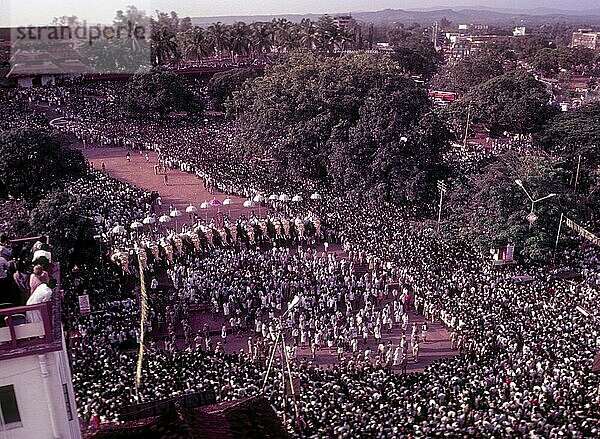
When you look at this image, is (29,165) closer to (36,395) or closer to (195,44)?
(36,395)

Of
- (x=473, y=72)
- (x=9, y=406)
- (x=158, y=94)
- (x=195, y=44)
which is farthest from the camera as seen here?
(x=195, y=44)

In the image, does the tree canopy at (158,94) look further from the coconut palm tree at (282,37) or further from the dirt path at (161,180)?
the coconut palm tree at (282,37)

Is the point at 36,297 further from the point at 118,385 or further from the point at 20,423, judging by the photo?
the point at 118,385

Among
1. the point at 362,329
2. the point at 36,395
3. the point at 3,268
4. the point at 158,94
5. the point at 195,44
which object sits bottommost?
the point at 362,329

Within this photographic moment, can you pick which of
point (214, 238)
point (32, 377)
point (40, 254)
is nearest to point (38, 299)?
point (32, 377)

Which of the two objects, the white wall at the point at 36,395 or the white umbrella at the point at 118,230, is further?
the white umbrella at the point at 118,230

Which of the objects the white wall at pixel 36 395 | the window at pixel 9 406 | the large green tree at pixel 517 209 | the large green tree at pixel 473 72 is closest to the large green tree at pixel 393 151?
the large green tree at pixel 517 209
